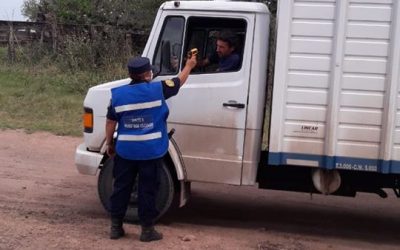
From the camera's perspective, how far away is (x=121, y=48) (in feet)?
57.2

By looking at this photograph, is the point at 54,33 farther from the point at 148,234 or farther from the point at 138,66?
the point at 148,234

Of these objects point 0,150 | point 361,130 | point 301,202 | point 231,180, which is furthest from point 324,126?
point 0,150

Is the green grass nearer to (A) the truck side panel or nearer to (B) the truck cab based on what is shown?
(B) the truck cab

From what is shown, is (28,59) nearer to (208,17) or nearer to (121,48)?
(121,48)

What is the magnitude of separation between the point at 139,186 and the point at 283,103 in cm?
152

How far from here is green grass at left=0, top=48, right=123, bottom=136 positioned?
1265 centimetres

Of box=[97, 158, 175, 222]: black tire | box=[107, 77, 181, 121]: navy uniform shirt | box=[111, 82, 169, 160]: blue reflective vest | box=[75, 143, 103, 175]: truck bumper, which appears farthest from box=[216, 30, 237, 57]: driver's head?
box=[75, 143, 103, 175]: truck bumper

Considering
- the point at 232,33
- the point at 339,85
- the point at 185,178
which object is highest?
the point at 232,33

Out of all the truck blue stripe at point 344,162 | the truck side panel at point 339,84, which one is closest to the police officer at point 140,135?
the truck side panel at point 339,84

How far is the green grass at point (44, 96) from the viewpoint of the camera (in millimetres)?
12648

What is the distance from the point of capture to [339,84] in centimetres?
604

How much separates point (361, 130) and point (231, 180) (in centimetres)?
132

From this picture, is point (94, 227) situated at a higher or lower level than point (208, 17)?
lower

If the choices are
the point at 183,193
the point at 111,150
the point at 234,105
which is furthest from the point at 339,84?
the point at 111,150
